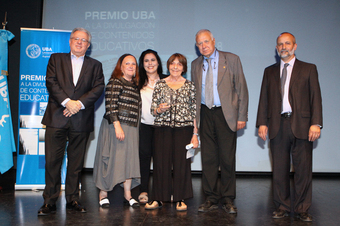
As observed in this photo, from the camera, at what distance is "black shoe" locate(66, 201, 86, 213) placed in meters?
2.79

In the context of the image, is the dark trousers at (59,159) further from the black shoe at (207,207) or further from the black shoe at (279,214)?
the black shoe at (279,214)

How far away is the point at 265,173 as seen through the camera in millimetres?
4914

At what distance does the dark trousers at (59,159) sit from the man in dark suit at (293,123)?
190 cm

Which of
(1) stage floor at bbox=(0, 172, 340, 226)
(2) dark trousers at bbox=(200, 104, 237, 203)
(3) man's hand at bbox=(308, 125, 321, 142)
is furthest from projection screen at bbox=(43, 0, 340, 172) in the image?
(3) man's hand at bbox=(308, 125, 321, 142)

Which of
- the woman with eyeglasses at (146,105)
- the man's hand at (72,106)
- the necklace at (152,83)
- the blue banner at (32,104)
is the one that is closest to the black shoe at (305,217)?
the woman with eyeglasses at (146,105)

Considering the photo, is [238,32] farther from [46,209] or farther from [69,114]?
[46,209]

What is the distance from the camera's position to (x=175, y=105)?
281 cm

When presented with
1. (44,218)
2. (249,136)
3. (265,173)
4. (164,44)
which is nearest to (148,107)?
(44,218)

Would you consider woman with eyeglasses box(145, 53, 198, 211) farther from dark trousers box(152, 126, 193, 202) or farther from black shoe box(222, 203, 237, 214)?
black shoe box(222, 203, 237, 214)

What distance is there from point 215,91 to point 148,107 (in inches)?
29.5

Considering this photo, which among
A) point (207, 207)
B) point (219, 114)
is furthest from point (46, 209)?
point (219, 114)

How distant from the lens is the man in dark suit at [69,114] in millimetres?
2760

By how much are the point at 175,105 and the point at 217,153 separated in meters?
0.69

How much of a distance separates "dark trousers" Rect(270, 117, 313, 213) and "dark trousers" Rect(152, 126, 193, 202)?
840 mm
